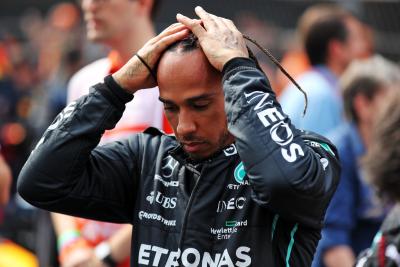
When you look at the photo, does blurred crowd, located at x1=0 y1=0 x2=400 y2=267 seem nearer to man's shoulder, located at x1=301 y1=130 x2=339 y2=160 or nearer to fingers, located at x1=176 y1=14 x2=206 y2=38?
man's shoulder, located at x1=301 y1=130 x2=339 y2=160

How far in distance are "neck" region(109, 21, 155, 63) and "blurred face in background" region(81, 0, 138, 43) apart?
0.05 ft

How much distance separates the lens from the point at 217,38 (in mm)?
3145

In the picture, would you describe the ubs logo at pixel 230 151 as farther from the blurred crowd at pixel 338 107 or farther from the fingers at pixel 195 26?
the blurred crowd at pixel 338 107

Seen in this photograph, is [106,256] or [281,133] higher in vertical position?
[281,133]

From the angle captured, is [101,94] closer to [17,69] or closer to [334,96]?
[334,96]

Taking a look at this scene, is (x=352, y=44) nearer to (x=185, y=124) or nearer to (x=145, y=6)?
(x=145, y=6)

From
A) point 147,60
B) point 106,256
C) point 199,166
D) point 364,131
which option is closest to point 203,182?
point 199,166

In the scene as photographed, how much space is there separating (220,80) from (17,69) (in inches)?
600

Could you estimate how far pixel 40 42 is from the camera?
17.9 metres

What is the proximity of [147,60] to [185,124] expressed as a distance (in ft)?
0.96

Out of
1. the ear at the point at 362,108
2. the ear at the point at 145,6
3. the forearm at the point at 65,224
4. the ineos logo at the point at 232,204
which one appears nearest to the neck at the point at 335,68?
the ear at the point at 362,108

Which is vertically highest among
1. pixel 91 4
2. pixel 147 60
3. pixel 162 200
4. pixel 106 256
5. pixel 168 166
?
pixel 91 4

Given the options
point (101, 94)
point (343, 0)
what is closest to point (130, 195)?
point (101, 94)

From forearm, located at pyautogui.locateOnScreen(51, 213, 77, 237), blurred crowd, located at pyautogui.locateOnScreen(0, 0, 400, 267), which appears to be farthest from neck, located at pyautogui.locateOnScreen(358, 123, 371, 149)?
forearm, located at pyautogui.locateOnScreen(51, 213, 77, 237)
